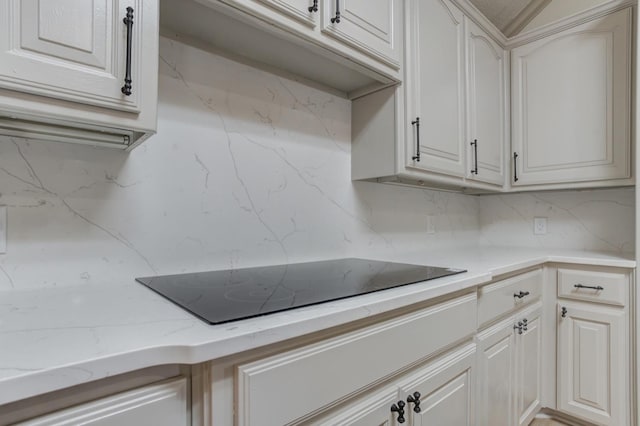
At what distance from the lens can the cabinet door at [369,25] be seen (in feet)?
3.86

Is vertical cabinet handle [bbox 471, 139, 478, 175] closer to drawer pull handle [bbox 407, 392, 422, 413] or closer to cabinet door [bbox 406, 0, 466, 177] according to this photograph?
Result: cabinet door [bbox 406, 0, 466, 177]

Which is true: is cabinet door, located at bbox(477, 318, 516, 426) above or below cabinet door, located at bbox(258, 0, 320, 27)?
below

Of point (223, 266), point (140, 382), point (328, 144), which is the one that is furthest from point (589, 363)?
point (140, 382)

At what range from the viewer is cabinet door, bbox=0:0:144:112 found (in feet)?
2.12

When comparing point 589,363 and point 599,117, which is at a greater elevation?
point 599,117

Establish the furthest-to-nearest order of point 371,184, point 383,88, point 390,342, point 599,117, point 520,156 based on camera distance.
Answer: point 520,156
point 599,117
point 371,184
point 383,88
point 390,342

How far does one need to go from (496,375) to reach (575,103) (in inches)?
61.9

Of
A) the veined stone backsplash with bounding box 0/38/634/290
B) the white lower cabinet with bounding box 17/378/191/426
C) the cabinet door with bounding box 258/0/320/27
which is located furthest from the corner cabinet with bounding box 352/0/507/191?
the white lower cabinet with bounding box 17/378/191/426

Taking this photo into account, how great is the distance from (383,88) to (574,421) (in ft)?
6.42

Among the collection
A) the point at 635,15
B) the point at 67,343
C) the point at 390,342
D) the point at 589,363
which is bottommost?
the point at 589,363

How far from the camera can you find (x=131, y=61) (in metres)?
0.76

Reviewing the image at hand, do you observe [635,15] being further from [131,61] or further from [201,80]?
[131,61]

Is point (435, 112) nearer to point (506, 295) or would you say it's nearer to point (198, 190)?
point (506, 295)

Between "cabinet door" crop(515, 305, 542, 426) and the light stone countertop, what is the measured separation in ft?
3.34
